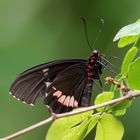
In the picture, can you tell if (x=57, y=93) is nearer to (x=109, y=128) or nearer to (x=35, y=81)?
(x=35, y=81)

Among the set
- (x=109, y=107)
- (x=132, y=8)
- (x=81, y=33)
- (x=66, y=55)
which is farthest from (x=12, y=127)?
(x=109, y=107)

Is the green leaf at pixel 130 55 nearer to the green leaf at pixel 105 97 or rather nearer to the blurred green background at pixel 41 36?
the green leaf at pixel 105 97

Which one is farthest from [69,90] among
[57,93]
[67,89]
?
[57,93]

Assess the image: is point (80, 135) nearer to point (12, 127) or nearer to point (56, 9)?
point (12, 127)

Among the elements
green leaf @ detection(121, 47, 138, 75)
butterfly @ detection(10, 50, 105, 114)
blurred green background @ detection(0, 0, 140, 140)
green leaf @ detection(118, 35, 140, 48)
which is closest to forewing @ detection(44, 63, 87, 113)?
butterfly @ detection(10, 50, 105, 114)

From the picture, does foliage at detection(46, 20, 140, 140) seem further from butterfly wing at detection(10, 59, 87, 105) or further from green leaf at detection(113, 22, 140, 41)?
butterfly wing at detection(10, 59, 87, 105)
